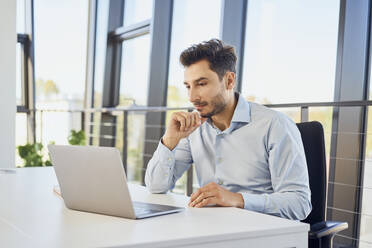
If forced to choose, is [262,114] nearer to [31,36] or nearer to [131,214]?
[131,214]

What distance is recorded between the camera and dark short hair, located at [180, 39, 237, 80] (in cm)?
165

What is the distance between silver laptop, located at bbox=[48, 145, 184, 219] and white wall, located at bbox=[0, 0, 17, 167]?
2.36m

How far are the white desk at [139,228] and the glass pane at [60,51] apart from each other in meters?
4.41

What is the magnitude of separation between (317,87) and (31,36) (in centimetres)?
379

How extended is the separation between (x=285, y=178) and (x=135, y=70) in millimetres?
3813

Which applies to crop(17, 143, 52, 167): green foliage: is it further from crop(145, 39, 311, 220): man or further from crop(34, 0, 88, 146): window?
crop(145, 39, 311, 220): man

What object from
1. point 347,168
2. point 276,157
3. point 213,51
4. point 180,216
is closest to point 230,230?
point 180,216

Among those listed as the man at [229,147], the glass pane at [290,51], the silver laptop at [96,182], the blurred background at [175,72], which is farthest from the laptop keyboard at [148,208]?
the glass pane at [290,51]

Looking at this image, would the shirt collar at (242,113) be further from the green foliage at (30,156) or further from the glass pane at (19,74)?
the glass pane at (19,74)

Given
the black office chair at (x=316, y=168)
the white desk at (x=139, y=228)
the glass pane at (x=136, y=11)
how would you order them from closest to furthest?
the white desk at (x=139, y=228) → the black office chair at (x=316, y=168) → the glass pane at (x=136, y=11)

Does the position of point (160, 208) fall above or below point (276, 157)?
below

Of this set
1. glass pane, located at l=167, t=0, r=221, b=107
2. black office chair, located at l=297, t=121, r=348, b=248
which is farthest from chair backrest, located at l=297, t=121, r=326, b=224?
glass pane, located at l=167, t=0, r=221, b=107

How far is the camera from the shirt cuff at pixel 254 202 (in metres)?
1.31

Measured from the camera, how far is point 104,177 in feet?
3.41
